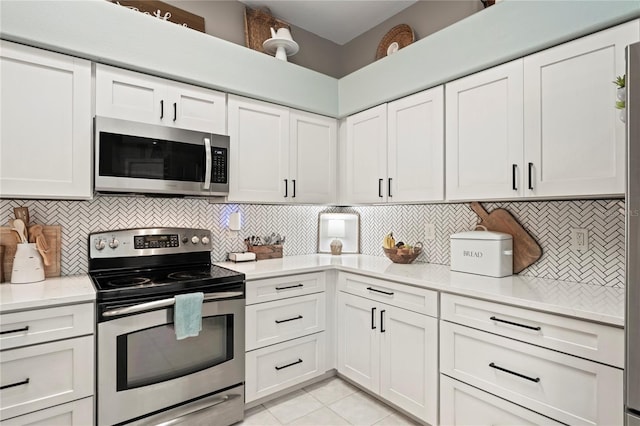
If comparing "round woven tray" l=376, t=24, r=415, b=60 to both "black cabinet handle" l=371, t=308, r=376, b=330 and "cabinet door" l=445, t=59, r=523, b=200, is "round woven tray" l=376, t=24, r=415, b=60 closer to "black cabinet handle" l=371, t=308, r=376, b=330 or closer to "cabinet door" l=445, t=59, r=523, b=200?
"cabinet door" l=445, t=59, r=523, b=200

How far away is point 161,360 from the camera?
1841mm

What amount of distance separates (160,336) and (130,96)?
4.61 feet

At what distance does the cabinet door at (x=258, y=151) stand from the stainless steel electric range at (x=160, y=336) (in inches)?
21.5

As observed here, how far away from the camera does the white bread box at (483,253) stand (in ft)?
6.66

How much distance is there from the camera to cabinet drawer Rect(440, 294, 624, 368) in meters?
1.32

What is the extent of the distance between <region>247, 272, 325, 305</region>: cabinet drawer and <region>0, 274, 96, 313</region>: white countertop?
89cm

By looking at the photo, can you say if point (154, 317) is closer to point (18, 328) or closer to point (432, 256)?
point (18, 328)

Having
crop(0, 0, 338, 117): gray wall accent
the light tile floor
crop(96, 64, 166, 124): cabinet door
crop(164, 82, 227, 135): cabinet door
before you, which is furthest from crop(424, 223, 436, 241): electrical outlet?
crop(96, 64, 166, 124): cabinet door

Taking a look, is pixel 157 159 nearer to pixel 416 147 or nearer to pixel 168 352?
pixel 168 352

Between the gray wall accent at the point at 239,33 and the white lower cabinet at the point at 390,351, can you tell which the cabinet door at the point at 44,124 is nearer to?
the gray wall accent at the point at 239,33

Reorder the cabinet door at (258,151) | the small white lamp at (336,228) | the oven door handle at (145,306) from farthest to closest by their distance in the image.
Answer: the small white lamp at (336,228) → the cabinet door at (258,151) → the oven door handle at (145,306)

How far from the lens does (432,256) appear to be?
2.66 meters

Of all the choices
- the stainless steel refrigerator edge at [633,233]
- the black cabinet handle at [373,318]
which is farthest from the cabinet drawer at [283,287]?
the stainless steel refrigerator edge at [633,233]

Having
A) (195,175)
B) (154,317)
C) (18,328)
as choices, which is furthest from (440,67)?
(18,328)
